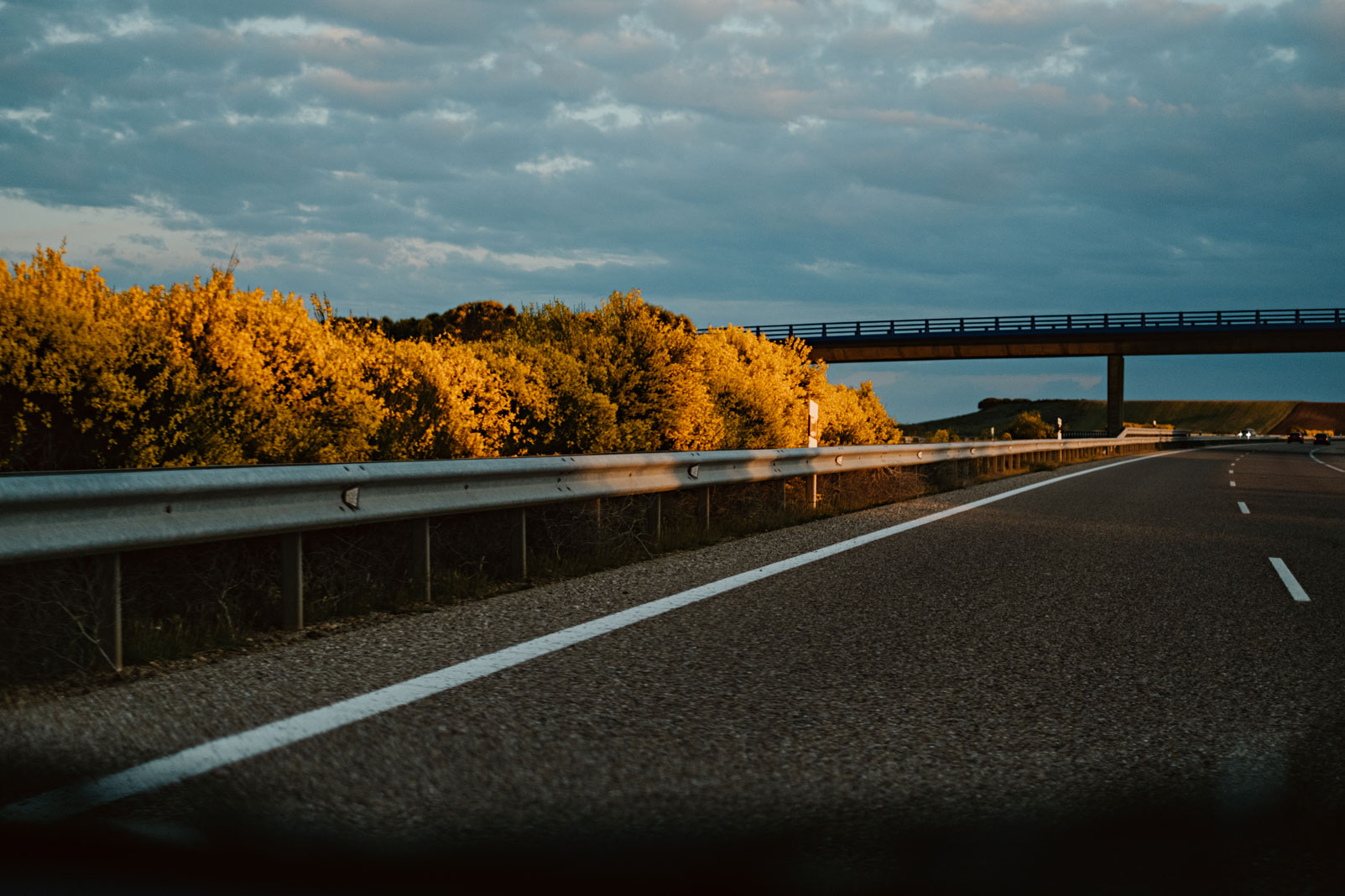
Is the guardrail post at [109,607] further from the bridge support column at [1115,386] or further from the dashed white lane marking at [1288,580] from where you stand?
the bridge support column at [1115,386]

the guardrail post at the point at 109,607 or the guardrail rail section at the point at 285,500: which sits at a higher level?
the guardrail rail section at the point at 285,500

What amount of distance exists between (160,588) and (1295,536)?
1049cm

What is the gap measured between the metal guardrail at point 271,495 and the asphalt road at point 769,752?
69 centimetres

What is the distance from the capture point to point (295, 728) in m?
4.05

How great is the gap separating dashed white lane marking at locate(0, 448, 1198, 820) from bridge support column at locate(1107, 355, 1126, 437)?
75.7m

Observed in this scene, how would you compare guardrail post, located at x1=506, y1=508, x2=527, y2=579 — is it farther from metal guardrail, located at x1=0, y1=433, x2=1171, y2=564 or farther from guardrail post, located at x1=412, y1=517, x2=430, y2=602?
guardrail post, located at x1=412, y1=517, x2=430, y2=602

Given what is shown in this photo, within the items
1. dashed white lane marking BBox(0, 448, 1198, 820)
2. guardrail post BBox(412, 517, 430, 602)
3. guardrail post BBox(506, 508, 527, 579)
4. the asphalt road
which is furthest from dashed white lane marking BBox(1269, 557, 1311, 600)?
guardrail post BBox(412, 517, 430, 602)

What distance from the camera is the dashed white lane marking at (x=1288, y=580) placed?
7.61m

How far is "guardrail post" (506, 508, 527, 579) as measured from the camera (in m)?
7.77

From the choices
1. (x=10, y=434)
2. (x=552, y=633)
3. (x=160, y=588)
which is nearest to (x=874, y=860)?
(x=552, y=633)

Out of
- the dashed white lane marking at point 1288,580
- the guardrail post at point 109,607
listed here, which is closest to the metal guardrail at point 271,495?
the guardrail post at point 109,607

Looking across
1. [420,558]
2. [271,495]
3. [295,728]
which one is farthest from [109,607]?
[420,558]

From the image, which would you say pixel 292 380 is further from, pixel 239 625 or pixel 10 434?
pixel 239 625

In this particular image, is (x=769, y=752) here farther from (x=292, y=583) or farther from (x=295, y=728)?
(x=292, y=583)
